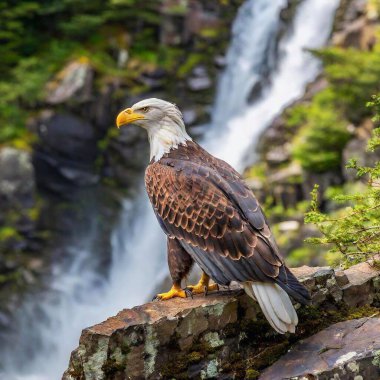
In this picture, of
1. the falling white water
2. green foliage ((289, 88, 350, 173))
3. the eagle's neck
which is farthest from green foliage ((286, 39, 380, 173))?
the eagle's neck

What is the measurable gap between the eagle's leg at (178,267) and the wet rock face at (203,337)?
0.14 meters

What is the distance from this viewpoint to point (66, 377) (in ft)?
13.0

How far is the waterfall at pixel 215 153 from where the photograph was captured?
1697cm

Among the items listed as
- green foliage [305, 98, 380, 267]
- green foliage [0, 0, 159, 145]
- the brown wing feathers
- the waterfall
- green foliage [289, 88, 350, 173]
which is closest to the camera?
the brown wing feathers

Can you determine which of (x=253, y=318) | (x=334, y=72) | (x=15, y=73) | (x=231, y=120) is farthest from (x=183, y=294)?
(x=15, y=73)

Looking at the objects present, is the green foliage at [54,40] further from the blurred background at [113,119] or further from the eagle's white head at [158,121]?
the eagle's white head at [158,121]

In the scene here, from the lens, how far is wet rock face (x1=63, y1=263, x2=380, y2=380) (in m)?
3.94

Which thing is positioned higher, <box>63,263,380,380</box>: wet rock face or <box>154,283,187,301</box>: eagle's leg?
<box>154,283,187,301</box>: eagle's leg

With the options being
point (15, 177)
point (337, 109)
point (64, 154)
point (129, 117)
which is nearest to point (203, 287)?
point (129, 117)

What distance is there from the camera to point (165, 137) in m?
4.76

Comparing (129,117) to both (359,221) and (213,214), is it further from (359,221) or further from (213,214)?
(359,221)

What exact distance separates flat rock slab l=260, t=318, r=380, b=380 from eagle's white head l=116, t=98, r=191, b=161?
188cm

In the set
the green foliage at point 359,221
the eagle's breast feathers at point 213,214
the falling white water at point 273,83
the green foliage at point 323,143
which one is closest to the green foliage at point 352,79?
the green foliage at point 323,143

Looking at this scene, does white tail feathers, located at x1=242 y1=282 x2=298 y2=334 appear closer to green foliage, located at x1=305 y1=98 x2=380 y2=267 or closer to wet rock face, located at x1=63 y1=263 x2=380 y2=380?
wet rock face, located at x1=63 y1=263 x2=380 y2=380
